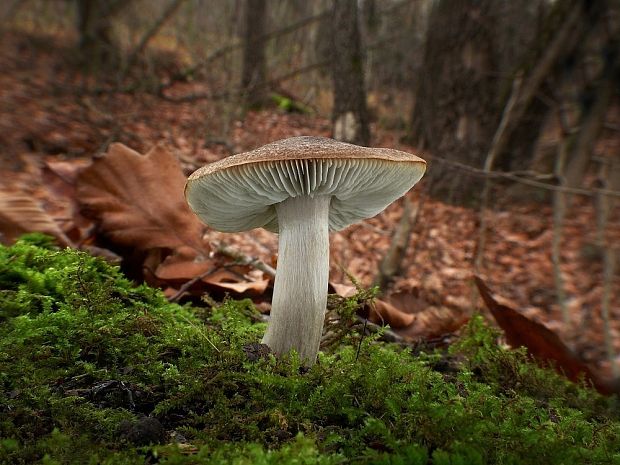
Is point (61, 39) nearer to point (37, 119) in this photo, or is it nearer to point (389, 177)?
point (37, 119)

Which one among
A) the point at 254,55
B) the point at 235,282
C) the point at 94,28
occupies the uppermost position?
the point at 94,28

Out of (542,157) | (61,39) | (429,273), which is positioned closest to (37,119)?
(61,39)

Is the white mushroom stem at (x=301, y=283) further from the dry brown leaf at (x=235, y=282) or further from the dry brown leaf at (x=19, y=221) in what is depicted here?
the dry brown leaf at (x=19, y=221)

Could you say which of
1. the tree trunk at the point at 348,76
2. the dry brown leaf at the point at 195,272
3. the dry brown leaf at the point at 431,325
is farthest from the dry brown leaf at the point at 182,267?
the tree trunk at the point at 348,76

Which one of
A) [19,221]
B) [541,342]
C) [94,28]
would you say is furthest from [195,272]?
[94,28]

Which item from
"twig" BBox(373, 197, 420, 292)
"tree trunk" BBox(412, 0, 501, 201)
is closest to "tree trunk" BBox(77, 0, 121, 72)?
"tree trunk" BBox(412, 0, 501, 201)

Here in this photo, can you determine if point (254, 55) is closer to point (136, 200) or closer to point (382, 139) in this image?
point (382, 139)
